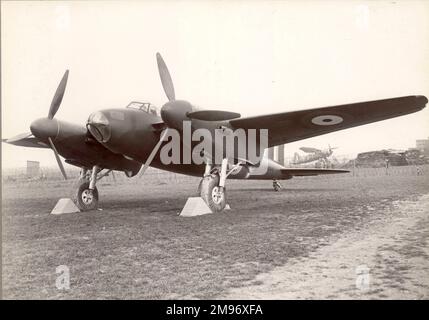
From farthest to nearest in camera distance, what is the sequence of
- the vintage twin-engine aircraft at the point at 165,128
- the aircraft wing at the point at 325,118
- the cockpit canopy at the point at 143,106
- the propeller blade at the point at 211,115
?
the cockpit canopy at the point at 143,106 → the vintage twin-engine aircraft at the point at 165,128 → the propeller blade at the point at 211,115 → the aircraft wing at the point at 325,118

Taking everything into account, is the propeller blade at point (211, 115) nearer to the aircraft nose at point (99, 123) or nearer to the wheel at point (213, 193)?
the wheel at point (213, 193)

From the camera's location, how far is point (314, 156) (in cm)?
5344

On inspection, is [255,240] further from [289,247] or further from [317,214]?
[317,214]

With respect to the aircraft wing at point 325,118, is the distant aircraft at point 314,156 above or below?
above

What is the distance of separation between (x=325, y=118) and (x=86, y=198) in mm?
8583

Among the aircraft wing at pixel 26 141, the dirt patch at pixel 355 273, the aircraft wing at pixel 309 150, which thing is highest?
the aircraft wing at pixel 309 150

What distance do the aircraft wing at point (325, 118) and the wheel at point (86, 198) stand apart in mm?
5656

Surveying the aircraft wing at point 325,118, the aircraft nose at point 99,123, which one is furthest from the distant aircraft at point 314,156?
the aircraft nose at point 99,123

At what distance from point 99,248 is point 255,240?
120 inches

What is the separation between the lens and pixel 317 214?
421 inches

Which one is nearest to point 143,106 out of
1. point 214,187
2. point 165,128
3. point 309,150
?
point 165,128

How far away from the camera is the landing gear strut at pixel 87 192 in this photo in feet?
42.6

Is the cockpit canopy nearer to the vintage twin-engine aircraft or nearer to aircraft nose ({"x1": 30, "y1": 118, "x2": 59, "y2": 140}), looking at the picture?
the vintage twin-engine aircraft

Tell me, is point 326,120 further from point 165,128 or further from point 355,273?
point 355,273
